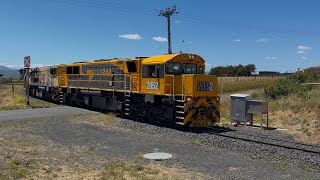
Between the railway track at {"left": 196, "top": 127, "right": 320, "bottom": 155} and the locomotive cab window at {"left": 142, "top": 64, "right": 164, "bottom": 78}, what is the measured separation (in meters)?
3.15

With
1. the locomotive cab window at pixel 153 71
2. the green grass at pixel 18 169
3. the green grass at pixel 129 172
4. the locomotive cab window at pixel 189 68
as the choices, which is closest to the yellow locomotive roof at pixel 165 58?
the locomotive cab window at pixel 153 71

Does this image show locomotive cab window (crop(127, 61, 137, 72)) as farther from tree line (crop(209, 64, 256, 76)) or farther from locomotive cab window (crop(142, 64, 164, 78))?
tree line (crop(209, 64, 256, 76))

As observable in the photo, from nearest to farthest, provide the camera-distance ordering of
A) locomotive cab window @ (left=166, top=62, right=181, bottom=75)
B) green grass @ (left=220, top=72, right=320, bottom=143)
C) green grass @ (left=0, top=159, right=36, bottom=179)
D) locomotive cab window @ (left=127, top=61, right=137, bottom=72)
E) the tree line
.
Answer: green grass @ (left=0, top=159, right=36, bottom=179) < green grass @ (left=220, top=72, right=320, bottom=143) < locomotive cab window @ (left=166, top=62, right=181, bottom=75) < locomotive cab window @ (left=127, top=61, right=137, bottom=72) < the tree line

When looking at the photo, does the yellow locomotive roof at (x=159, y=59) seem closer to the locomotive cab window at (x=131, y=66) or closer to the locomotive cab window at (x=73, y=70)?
the locomotive cab window at (x=131, y=66)

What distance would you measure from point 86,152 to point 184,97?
588cm

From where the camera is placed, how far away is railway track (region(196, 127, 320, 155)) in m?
11.7

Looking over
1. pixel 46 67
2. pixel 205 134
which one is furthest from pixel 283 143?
pixel 46 67

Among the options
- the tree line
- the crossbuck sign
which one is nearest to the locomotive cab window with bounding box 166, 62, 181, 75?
the crossbuck sign

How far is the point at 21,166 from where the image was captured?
8.59 meters

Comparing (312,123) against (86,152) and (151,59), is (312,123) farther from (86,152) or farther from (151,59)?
(86,152)

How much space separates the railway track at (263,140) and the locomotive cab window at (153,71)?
3.15 metres

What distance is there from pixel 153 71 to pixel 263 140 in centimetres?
626

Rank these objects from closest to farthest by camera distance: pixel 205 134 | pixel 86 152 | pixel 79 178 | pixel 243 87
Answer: pixel 79 178
pixel 86 152
pixel 205 134
pixel 243 87

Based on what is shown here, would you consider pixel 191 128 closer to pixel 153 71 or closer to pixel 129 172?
pixel 153 71
